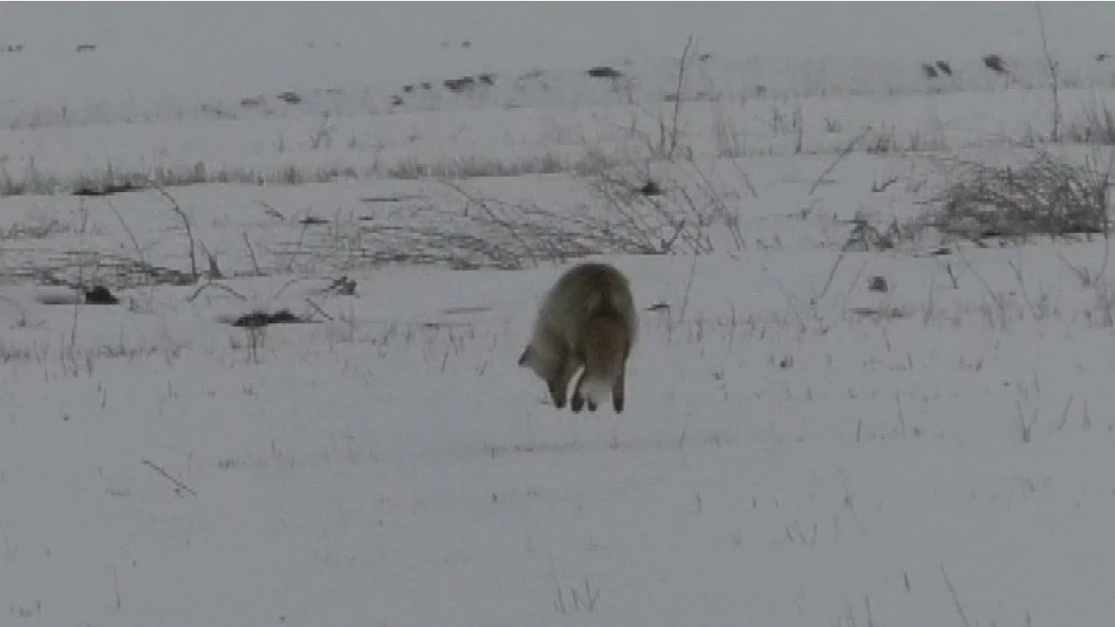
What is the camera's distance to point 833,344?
29.1 feet

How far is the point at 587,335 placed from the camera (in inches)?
270

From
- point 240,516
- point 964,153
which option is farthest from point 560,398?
point 964,153

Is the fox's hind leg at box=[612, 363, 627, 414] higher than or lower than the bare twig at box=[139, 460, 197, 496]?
higher

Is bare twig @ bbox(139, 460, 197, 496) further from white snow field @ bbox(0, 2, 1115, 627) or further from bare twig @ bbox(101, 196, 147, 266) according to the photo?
bare twig @ bbox(101, 196, 147, 266)

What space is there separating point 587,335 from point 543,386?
1.32 meters

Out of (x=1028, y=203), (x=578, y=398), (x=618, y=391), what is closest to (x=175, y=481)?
(x=578, y=398)

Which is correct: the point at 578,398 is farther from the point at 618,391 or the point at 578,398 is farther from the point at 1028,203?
the point at 1028,203

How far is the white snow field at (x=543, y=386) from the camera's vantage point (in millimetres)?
5414

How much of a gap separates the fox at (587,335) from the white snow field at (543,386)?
0.20 metres

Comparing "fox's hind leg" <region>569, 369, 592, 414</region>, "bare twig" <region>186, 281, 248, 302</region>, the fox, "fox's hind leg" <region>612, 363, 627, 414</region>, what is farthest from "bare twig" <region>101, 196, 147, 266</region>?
"fox's hind leg" <region>612, 363, 627, 414</region>

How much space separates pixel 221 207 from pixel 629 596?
9.89 metres

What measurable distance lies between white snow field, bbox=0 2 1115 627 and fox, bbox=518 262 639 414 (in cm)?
20

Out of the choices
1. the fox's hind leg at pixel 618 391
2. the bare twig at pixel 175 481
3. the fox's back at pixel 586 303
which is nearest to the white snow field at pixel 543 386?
the bare twig at pixel 175 481

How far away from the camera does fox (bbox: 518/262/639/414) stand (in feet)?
22.4
